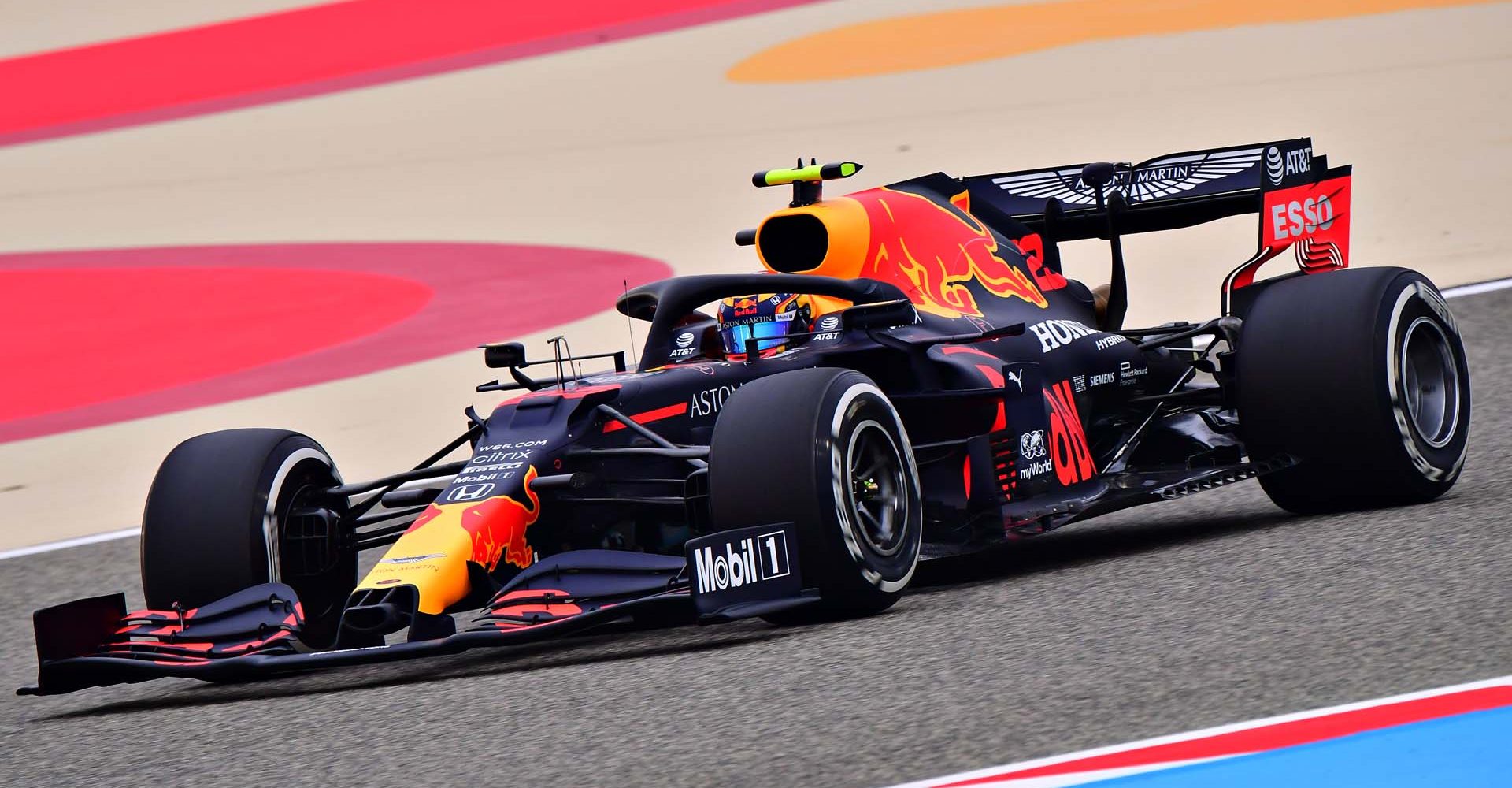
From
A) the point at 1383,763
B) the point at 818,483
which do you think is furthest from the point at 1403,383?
the point at 1383,763

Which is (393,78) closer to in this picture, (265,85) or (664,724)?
(265,85)

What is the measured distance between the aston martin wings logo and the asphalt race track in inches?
78.8

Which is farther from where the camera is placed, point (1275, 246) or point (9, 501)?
point (9, 501)

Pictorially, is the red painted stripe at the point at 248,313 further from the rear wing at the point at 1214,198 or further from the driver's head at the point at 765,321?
the driver's head at the point at 765,321

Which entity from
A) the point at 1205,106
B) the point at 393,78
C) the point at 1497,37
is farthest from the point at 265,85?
the point at 1497,37

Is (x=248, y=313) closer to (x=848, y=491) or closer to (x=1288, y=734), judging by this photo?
(x=848, y=491)

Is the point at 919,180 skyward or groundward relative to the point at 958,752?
skyward

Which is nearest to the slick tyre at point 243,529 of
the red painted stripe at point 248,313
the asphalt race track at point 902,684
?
the asphalt race track at point 902,684

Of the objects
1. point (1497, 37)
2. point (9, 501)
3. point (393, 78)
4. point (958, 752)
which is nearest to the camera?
point (958, 752)

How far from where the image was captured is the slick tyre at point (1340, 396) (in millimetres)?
7703

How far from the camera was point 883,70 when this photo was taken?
72.1 feet

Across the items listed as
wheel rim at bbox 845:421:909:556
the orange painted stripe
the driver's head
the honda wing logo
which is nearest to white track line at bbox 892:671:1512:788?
wheel rim at bbox 845:421:909:556

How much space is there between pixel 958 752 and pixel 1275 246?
4.60 meters

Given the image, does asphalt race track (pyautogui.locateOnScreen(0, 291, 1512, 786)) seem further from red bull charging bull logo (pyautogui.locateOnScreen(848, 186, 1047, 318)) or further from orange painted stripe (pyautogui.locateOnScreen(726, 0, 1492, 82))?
orange painted stripe (pyautogui.locateOnScreen(726, 0, 1492, 82))
